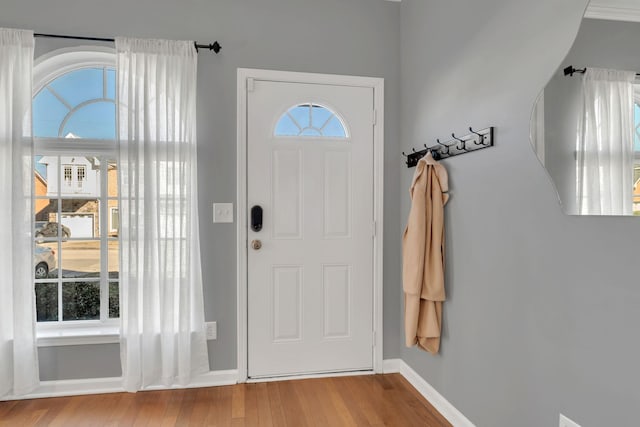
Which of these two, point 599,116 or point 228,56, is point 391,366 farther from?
point 228,56

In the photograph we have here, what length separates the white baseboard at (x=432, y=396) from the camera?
6.57ft

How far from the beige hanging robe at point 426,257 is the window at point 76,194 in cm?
199

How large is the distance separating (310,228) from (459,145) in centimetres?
114

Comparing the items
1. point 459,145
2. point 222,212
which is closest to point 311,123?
point 222,212

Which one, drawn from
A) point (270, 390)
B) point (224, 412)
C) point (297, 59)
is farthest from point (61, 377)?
point (297, 59)

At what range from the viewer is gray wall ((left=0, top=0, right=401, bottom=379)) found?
7.84 feet

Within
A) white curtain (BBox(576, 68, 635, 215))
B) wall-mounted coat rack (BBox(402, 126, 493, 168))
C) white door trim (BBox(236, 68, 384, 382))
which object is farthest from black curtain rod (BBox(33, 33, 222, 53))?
white curtain (BBox(576, 68, 635, 215))

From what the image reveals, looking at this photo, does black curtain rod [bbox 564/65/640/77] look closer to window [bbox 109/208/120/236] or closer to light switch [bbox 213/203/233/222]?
light switch [bbox 213/203/233/222]

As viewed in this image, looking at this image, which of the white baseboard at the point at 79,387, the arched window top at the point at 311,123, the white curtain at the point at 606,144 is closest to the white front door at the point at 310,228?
the arched window top at the point at 311,123

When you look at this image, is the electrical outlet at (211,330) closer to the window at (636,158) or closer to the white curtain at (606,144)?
the white curtain at (606,144)

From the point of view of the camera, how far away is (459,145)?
200 cm

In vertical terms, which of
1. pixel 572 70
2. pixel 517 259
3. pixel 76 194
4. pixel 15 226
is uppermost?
pixel 572 70

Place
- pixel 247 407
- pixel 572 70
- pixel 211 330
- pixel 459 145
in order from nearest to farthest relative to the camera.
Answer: pixel 572 70, pixel 459 145, pixel 247 407, pixel 211 330

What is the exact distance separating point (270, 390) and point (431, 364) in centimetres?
105
